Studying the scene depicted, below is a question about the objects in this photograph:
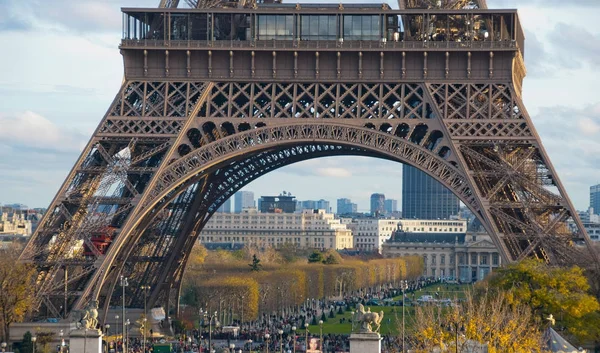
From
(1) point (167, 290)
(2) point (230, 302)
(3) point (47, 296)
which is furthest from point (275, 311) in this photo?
(3) point (47, 296)

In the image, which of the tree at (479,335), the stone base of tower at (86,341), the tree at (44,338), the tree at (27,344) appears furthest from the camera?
the tree at (44,338)

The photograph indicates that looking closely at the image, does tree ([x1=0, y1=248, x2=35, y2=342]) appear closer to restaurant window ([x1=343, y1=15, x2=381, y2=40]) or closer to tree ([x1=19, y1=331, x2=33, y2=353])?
tree ([x1=19, y1=331, x2=33, y2=353])

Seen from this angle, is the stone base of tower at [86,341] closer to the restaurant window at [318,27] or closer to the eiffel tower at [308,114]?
the eiffel tower at [308,114]

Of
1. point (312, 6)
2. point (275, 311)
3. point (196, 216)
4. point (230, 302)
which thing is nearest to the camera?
point (312, 6)

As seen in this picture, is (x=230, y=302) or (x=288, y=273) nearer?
(x=230, y=302)

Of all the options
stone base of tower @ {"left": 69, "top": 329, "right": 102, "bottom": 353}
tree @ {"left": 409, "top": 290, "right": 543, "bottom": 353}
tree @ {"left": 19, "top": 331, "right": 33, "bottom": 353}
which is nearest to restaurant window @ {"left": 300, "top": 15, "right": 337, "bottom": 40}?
tree @ {"left": 409, "top": 290, "right": 543, "bottom": 353}

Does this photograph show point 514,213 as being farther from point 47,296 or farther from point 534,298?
point 47,296

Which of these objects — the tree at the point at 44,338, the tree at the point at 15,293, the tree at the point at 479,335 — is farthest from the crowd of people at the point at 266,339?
the tree at the point at 479,335
